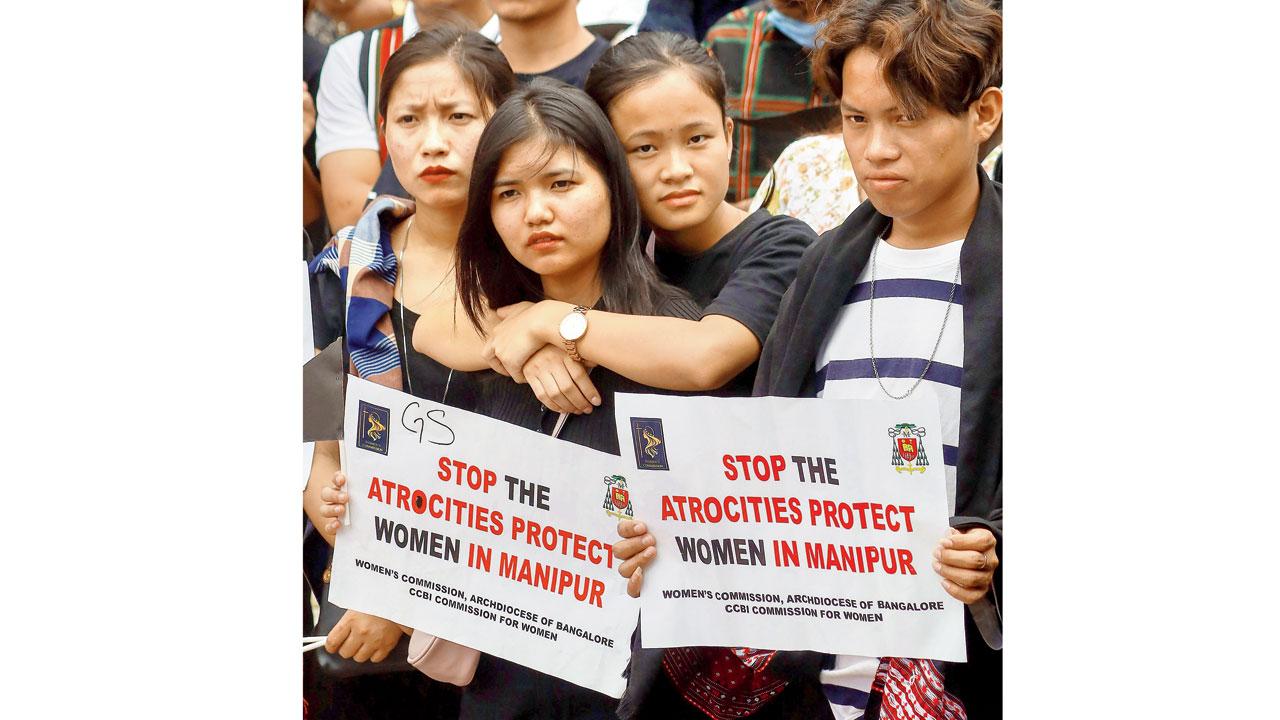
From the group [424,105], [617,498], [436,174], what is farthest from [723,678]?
[424,105]

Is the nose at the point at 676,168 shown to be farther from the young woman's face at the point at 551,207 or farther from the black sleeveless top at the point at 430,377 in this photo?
the black sleeveless top at the point at 430,377

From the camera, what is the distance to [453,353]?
2893 millimetres

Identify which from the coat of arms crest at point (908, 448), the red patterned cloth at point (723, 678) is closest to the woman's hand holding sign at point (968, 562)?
the coat of arms crest at point (908, 448)

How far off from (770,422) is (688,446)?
0.17 m

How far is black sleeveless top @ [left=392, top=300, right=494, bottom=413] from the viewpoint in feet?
9.46

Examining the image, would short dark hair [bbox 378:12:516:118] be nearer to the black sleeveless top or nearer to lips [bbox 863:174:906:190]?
the black sleeveless top

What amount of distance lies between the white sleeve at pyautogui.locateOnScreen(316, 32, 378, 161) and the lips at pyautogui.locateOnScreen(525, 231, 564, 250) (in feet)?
1.86

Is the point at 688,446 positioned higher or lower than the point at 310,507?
higher

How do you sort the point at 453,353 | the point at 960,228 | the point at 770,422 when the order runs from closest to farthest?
Answer: 1. the point at 960,228
2. the point at 770,422
3. the point at 453,353

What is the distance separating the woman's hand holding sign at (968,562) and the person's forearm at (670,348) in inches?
20.0

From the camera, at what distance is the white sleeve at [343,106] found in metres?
3.07

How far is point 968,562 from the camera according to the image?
93.4 inches

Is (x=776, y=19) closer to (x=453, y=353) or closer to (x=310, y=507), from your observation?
(x=453, y=353)

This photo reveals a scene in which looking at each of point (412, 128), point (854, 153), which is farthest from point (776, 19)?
point (412, 128)
